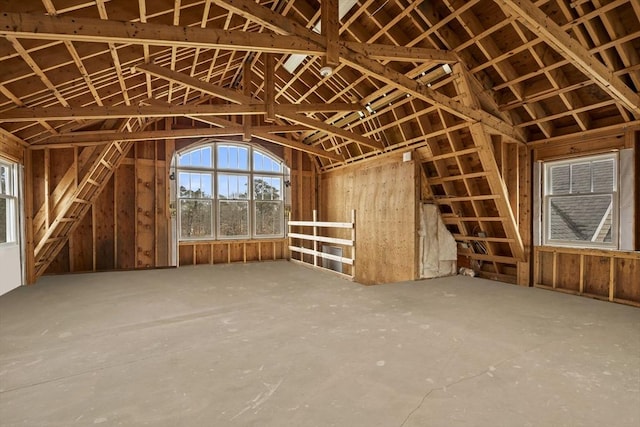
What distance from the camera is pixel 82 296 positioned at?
4.90m

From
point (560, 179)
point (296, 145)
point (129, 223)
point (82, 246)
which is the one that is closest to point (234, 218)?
point (129, 223)

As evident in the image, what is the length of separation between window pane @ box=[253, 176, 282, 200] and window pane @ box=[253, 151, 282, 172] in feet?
0.79

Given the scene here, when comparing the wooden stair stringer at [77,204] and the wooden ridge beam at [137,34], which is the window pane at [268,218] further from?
the wooden ridge beam at [137,34]

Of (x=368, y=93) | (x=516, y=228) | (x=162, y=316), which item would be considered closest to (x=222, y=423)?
(x=162, y=316)

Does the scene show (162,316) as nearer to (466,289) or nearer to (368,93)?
(466,289)

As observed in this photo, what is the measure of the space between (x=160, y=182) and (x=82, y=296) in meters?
3.59

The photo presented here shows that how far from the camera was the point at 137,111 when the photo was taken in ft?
15.4

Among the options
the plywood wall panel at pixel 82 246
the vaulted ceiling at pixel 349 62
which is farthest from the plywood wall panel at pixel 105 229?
the vaulted ceiling at pixel 349 62

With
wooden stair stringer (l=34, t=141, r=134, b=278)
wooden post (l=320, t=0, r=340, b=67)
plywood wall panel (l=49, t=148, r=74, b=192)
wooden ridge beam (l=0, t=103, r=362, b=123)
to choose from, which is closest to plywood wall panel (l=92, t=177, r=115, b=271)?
wooden stair stringer (l=34, t=141, r=134, b=278)

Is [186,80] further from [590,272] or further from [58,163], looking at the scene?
[590,272]

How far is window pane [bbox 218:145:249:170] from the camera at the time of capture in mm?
8547

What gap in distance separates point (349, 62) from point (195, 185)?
19.3 feet

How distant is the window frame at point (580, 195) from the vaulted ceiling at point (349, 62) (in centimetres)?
43

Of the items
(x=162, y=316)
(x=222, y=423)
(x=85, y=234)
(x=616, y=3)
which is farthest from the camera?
(x=85, y=234)
